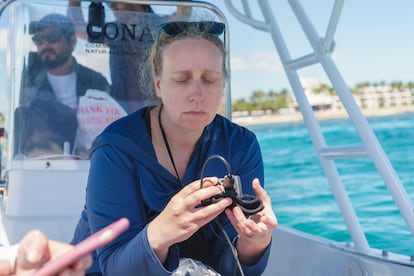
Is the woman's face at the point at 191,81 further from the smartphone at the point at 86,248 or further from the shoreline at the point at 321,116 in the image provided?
the shoreline at the point at 321,116

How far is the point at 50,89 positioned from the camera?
218 centimetres

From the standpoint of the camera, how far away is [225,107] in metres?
2.31

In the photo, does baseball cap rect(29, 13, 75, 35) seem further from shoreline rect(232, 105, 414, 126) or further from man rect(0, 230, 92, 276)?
shoreline rect(232, 105, 414, 126)

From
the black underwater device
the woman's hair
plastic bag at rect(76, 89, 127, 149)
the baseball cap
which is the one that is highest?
the baseball cap

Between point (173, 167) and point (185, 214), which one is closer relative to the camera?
point (185, 214)

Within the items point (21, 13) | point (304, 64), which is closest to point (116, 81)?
point (21, 13)

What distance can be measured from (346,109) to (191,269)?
0.78 meters

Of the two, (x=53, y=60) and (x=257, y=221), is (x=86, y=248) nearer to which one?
(x=257, y=221)

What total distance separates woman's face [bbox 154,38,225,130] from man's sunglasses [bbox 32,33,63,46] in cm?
103

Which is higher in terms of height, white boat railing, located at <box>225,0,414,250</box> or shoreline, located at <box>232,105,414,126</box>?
white boat railing, located at <box>225,0,414,250</box>

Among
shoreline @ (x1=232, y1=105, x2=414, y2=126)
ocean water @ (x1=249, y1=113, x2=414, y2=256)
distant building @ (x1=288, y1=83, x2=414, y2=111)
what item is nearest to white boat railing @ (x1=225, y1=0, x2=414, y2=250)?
ocean water @ (x1=249, y1=113, x2=414, y2=256)

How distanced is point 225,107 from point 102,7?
630 mm

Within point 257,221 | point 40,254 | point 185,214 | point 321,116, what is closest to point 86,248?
point 40,254

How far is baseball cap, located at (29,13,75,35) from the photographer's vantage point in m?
2.14
